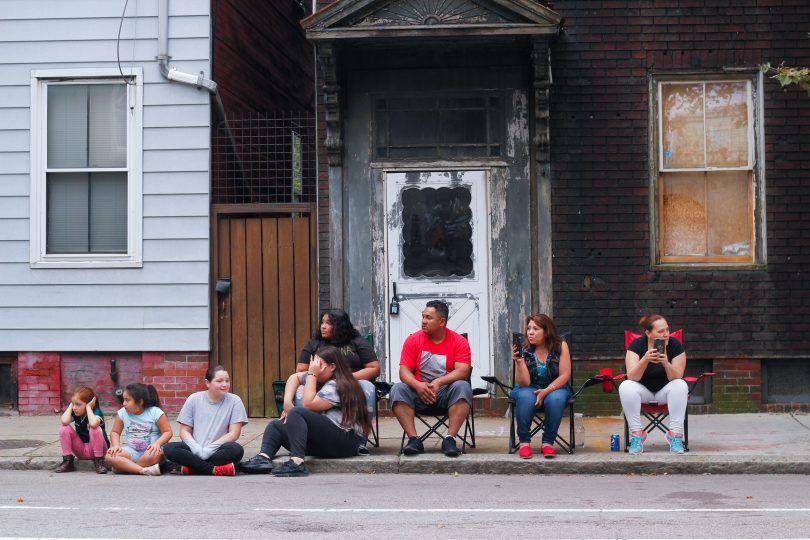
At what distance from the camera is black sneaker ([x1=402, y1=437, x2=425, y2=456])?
9.95 metres

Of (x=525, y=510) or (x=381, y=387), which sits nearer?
(x=525, y=510)

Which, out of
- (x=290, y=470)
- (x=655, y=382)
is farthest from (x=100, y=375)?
(x=655, y=382)

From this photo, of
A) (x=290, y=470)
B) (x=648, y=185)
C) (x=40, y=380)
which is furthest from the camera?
(x=40, y=380)

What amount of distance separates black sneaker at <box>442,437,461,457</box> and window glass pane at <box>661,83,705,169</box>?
4282mm

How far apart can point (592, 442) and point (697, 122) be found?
151 inches

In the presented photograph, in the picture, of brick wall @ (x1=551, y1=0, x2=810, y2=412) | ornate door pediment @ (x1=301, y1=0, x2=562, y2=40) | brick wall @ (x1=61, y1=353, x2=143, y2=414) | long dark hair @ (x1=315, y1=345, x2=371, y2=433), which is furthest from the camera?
brick wall @ (x1=61, y1=353, x2=143, y2=414)

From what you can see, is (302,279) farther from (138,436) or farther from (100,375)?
(138,436)

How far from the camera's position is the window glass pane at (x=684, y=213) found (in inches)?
490

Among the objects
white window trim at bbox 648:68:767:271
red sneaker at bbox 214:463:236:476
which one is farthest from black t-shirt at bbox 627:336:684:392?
red sneaker at bbox 214:463:236:476

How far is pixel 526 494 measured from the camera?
846 cm

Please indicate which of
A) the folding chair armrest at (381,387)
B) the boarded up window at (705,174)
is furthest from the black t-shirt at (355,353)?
the boarded up window at (705,174)

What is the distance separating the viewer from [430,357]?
1030cm

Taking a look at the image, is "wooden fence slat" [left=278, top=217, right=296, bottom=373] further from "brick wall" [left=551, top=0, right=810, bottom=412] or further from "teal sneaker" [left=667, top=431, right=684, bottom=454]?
"teal sneaker" [left=667, top=431, right=684, bottom=454]

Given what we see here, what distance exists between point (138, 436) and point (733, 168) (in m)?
6.71
